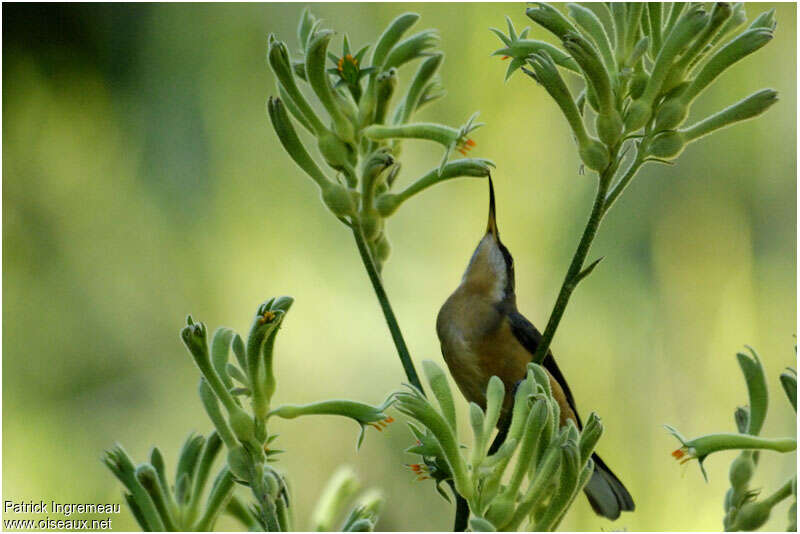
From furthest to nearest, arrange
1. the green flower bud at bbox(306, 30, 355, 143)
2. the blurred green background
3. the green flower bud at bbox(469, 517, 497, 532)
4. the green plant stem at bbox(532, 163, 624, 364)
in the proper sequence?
the blurred green background, the green flower bud at bbox(306, 30, 355, 143), the green plant stem at bbox(532, 163, 624, 364), the green flower bud at bbox(469, 517, 497, 532)

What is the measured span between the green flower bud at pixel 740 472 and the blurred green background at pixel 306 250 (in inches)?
68.7

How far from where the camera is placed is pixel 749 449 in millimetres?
1459

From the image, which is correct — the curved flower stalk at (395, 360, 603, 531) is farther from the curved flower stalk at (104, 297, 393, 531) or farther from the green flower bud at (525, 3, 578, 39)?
the green flower bud at (525, 3, 578, 39)

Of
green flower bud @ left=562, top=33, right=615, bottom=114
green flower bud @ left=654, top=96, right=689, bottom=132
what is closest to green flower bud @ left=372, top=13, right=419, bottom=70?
green flower bud @ left=562, top=33, right=615, bottom=114

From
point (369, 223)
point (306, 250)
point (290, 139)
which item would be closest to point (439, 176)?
point (369, 223)

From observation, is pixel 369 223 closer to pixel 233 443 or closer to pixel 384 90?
pixel 384 90

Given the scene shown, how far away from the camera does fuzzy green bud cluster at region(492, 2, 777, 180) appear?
1451 mm

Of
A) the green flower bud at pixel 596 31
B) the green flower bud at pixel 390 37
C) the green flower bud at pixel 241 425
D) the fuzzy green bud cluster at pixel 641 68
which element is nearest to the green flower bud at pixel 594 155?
the fuzzy green bud cluster at pixel 641 68

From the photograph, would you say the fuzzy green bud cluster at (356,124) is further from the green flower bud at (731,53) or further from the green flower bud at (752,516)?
the green flower bud at (752,516)

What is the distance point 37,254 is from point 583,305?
2475 mm

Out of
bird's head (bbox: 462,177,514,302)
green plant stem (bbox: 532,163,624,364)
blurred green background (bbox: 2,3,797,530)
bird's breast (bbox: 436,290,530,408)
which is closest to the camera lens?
green plant stem (bbox: 532,163,624,364)

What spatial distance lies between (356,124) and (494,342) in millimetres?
701

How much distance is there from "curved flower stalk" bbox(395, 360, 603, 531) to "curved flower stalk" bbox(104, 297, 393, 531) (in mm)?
88

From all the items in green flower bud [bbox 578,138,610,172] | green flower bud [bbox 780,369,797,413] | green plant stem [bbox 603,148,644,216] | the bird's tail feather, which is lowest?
the bird's tail feather
